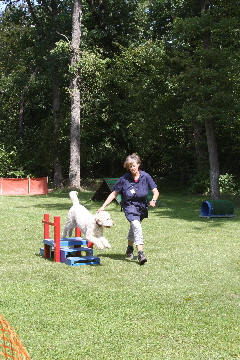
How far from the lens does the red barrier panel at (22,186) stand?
27.2m

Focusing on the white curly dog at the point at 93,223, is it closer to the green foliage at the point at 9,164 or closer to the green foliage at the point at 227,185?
the green foliage at the point at 227,185

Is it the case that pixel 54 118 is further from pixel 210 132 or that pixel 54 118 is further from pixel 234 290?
pixel 234 290

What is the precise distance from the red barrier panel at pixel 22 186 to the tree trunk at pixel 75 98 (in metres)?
1.80

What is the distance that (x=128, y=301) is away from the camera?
6156mm

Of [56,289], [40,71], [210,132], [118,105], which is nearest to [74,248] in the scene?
[56,289]

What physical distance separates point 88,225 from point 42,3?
81.8 ft

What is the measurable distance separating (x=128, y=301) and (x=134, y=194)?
3.03 meters

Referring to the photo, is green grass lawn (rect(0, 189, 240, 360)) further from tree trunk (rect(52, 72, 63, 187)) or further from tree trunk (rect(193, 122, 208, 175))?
tree trunk (rect(52, 72, 63, 187))

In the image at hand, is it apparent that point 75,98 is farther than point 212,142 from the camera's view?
Yes

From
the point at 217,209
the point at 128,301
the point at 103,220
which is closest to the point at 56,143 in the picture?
the point at 217,209

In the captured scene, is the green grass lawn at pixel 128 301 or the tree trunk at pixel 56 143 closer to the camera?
the green grass lawn at pixel 128 301

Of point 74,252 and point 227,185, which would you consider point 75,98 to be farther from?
point 74,252

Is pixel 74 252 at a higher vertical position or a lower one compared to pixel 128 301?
higher

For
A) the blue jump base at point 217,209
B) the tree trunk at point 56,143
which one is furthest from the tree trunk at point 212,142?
the tree trunk at point 56,143
